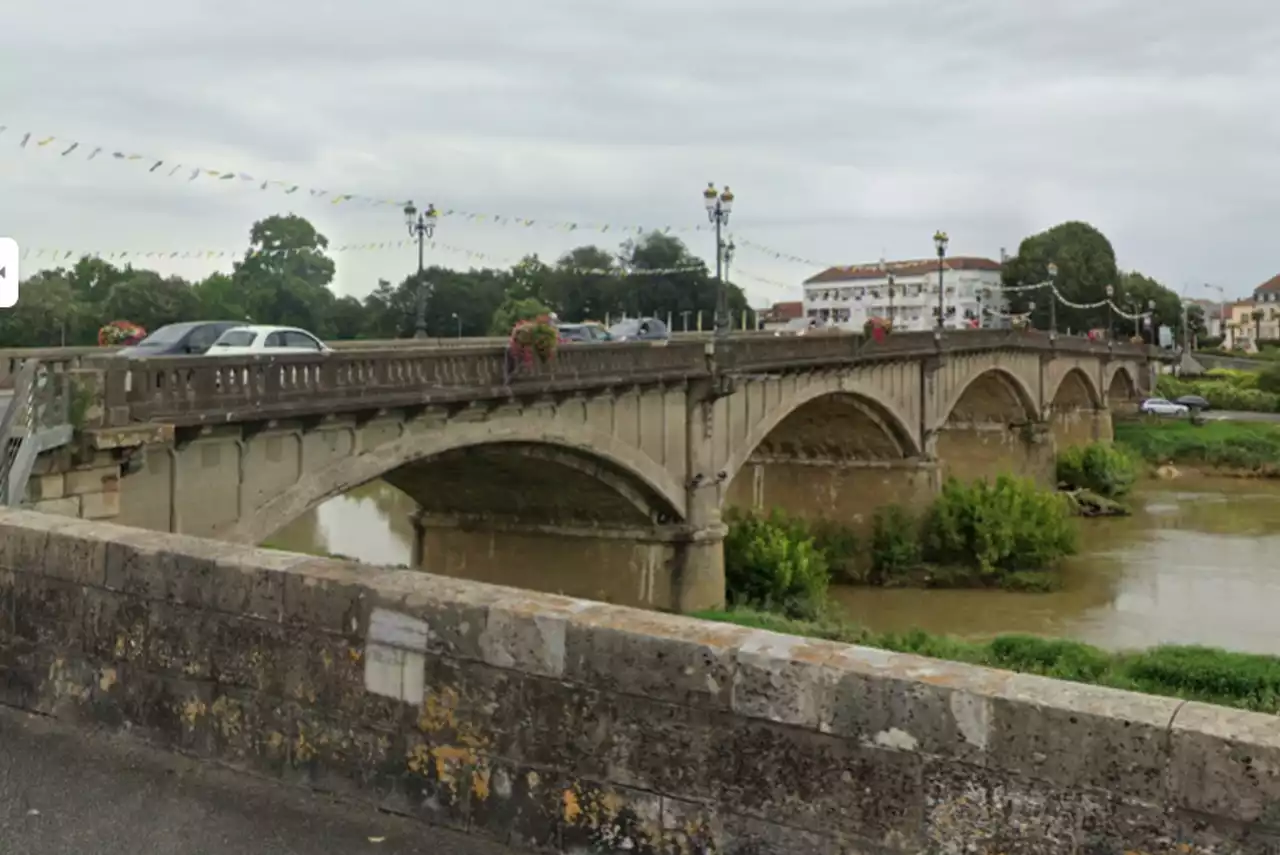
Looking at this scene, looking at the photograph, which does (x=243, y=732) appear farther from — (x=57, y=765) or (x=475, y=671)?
(x=475, y=671)

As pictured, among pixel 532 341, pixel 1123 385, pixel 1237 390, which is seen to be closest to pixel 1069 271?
pixel 1237 390

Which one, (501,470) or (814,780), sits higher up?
(814,780)

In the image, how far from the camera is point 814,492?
3969 centimetres

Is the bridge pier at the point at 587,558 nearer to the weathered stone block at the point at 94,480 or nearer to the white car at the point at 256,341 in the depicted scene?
the white car at the point at 256,341

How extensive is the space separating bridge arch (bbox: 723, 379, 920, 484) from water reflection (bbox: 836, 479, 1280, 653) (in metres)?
5.70

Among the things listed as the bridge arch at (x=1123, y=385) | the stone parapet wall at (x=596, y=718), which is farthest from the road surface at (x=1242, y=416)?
the stone parapet wall at (x=596, y=718)

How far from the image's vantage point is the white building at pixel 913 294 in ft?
380

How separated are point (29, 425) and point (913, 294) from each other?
115 m

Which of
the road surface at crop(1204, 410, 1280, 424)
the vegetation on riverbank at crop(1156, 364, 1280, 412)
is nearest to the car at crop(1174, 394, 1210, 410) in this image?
the road surface at crop(1204, 410, 1280, 424)

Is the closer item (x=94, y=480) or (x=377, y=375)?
(x=94, y=480)

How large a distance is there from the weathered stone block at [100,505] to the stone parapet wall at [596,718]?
256 inches

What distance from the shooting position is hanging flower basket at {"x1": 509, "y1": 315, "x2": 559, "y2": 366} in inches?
735

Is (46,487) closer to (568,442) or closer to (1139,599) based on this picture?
(568,442)

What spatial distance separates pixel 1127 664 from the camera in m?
19.1
